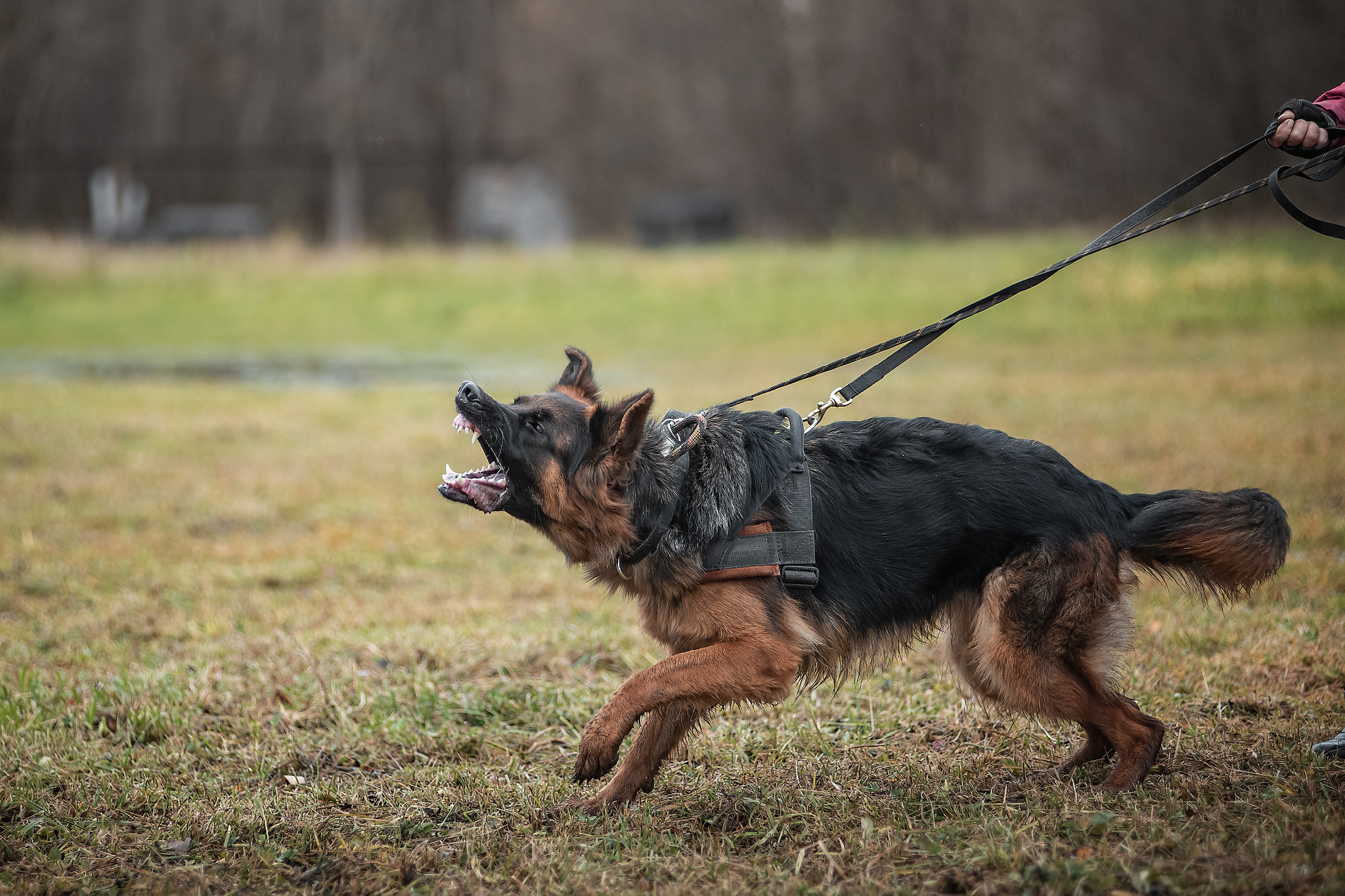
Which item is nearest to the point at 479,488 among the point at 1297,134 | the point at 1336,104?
the point at 1297,134

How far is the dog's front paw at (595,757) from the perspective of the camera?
3.39 meters

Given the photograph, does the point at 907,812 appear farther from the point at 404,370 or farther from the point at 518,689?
the point at 404,370

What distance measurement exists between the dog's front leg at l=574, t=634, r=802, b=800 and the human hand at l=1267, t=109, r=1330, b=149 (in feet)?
8.78

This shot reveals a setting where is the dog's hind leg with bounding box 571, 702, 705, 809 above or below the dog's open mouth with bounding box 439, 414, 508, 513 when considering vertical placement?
below

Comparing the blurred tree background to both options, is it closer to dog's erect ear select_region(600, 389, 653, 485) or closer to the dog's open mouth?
dog's erect ear select_region(600, 389, 653, 485)

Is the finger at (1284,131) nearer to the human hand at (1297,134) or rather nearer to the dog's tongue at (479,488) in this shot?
the human hand at (1297,134)

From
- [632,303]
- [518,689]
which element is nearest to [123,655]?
[518,689]

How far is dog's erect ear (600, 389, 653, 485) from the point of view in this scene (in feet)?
11.8

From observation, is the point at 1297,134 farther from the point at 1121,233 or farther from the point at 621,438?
the point at 621,438

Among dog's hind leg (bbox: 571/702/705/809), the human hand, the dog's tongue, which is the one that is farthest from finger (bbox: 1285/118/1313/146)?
the dog's tongue

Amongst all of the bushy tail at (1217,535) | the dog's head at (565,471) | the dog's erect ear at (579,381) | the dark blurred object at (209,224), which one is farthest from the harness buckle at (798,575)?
the dark blurred object at (209,224)

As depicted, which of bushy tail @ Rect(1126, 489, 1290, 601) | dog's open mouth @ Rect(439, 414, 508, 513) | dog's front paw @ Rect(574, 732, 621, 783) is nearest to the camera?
dog's front paw @ Rect(574, 732, 621, 783)

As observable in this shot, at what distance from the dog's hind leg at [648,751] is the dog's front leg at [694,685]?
0.84 ft

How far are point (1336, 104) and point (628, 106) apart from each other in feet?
122
